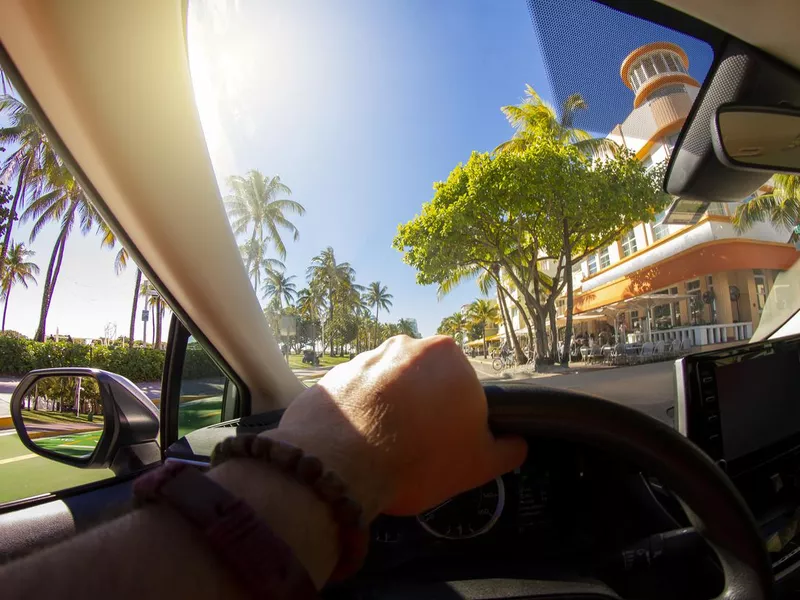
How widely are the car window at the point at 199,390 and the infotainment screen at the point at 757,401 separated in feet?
8.75

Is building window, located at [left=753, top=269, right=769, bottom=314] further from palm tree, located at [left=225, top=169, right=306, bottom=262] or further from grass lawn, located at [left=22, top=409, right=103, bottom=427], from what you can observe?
grass lawn, located at [left=22, top=409, right=103, bottom=427]

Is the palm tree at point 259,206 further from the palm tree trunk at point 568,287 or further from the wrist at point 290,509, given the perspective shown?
the palm tree trunk at point 568,287

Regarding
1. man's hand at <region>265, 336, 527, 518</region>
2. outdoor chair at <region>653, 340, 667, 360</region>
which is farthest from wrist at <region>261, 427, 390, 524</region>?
outdoor chair at <region>653, 340, 667, 360</region>

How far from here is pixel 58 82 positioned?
1295mm

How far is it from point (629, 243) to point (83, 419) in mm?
6879

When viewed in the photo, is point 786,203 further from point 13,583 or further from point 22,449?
point 22,449

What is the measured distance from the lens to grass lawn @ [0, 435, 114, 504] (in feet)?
6.49

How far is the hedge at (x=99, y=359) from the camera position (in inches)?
89.7

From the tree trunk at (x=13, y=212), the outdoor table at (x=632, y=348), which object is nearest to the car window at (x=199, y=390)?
the tree trunk at (x=13, y=212)

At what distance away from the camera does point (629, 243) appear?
6.24m

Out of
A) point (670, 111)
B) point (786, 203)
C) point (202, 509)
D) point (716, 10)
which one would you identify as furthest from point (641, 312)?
point (202, 509)

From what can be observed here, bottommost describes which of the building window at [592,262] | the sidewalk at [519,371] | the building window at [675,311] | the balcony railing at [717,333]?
the sidewalk at [519,371]

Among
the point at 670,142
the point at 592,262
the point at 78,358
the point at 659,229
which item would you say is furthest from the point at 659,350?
the point at 592,262

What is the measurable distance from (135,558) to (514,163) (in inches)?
370
